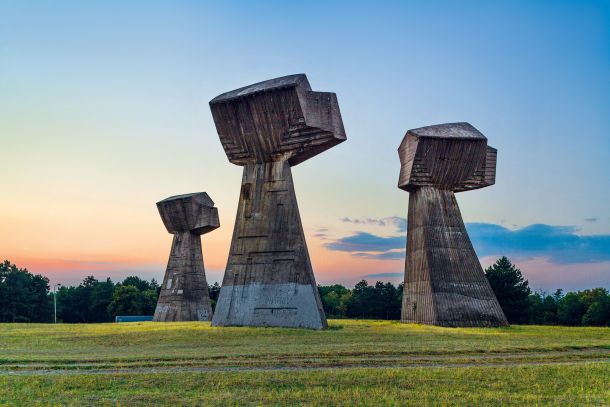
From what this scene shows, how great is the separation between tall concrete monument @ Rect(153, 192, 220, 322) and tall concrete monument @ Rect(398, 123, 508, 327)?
55.3 feet

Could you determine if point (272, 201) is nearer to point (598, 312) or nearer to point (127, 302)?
point (598, 312)

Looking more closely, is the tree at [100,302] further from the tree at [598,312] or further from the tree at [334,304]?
the tree at [598,312]

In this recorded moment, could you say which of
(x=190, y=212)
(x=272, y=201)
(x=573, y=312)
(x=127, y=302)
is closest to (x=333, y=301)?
(x=127, y=302)

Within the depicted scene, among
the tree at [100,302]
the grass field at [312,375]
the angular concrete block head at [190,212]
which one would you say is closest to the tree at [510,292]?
the angular concrete block head at [190,212]

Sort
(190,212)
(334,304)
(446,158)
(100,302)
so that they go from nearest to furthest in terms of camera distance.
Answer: (446,158)
(190,212)
(100,302)
(334,304)

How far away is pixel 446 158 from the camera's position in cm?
3322

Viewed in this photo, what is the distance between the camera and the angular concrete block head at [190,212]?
4453cm

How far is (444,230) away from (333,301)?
45.5 meters

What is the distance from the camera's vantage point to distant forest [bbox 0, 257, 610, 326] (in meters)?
48.1

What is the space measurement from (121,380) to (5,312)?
208 feet

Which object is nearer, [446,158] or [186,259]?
[446,158]

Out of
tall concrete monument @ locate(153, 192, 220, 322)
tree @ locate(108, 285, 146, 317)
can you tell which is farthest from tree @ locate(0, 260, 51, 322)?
tall concrete monument @ locate(153, 192, 220, 322)

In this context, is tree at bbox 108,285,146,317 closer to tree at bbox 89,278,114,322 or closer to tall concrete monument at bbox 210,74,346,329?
tree at bbox 89,278,114,322

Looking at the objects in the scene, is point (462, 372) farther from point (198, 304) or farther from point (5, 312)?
point (5, 312)
